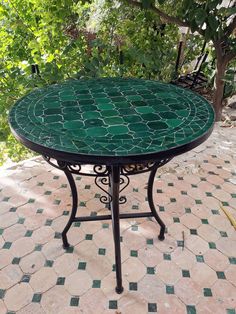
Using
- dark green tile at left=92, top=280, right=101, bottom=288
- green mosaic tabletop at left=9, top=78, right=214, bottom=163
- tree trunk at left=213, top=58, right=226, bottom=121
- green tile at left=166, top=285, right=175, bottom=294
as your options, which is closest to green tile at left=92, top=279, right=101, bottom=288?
dark green tile at left=92, top=280, right=101, bottom=288

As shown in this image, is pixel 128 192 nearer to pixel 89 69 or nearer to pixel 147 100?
pixel 147 100

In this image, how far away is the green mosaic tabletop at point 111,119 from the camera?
1.17 metres

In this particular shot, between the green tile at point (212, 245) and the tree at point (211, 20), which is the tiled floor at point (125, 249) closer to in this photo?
the green tile at point (212, 245)

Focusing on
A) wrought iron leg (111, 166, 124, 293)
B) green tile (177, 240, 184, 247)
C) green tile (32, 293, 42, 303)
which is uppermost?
wrought iron leg (111, 166, 124, 293)

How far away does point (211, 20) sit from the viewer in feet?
7.83

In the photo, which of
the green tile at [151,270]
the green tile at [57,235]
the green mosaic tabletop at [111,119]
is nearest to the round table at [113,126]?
the green mosaic tabletop at [111,119]

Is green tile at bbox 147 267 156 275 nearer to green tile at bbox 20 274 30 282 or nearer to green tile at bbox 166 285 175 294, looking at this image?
green tile at bbox 166 285 175 294

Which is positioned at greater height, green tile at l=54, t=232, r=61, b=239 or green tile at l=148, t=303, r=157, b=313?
green tile at l=148, t=303, r=157, b=313

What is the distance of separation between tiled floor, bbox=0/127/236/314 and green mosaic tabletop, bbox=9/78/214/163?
0.90m

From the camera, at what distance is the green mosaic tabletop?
117 cm

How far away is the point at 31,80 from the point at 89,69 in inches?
23.7

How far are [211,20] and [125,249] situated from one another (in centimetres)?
195

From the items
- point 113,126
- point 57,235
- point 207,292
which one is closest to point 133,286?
point 207,292

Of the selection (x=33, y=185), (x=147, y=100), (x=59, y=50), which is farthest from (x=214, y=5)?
(x=33, y=185)
